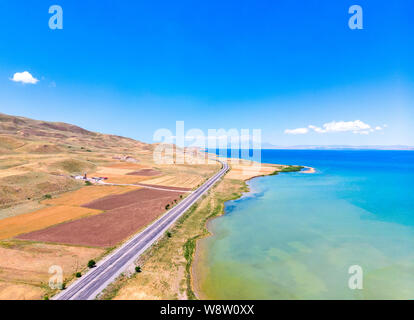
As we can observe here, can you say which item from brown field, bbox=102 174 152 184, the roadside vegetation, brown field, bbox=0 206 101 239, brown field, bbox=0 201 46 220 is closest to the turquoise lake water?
the roadside vegetation

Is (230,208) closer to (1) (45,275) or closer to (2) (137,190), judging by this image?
(2) (137,190)

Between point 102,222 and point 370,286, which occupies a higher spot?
point 102,222

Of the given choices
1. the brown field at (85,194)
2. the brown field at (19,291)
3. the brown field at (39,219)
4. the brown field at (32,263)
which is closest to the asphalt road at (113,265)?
the brown field at (32,263)

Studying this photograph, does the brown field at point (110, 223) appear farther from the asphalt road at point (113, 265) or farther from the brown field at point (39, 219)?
the asphalt road at point (113, 265)

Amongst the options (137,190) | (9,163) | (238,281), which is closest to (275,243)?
(238,281)

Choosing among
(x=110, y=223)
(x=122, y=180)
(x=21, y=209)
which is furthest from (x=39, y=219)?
(x=122, y=180)

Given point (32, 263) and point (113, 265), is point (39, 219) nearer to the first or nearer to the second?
point (32, 263)

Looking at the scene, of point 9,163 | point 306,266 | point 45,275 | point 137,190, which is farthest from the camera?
point 9,163
